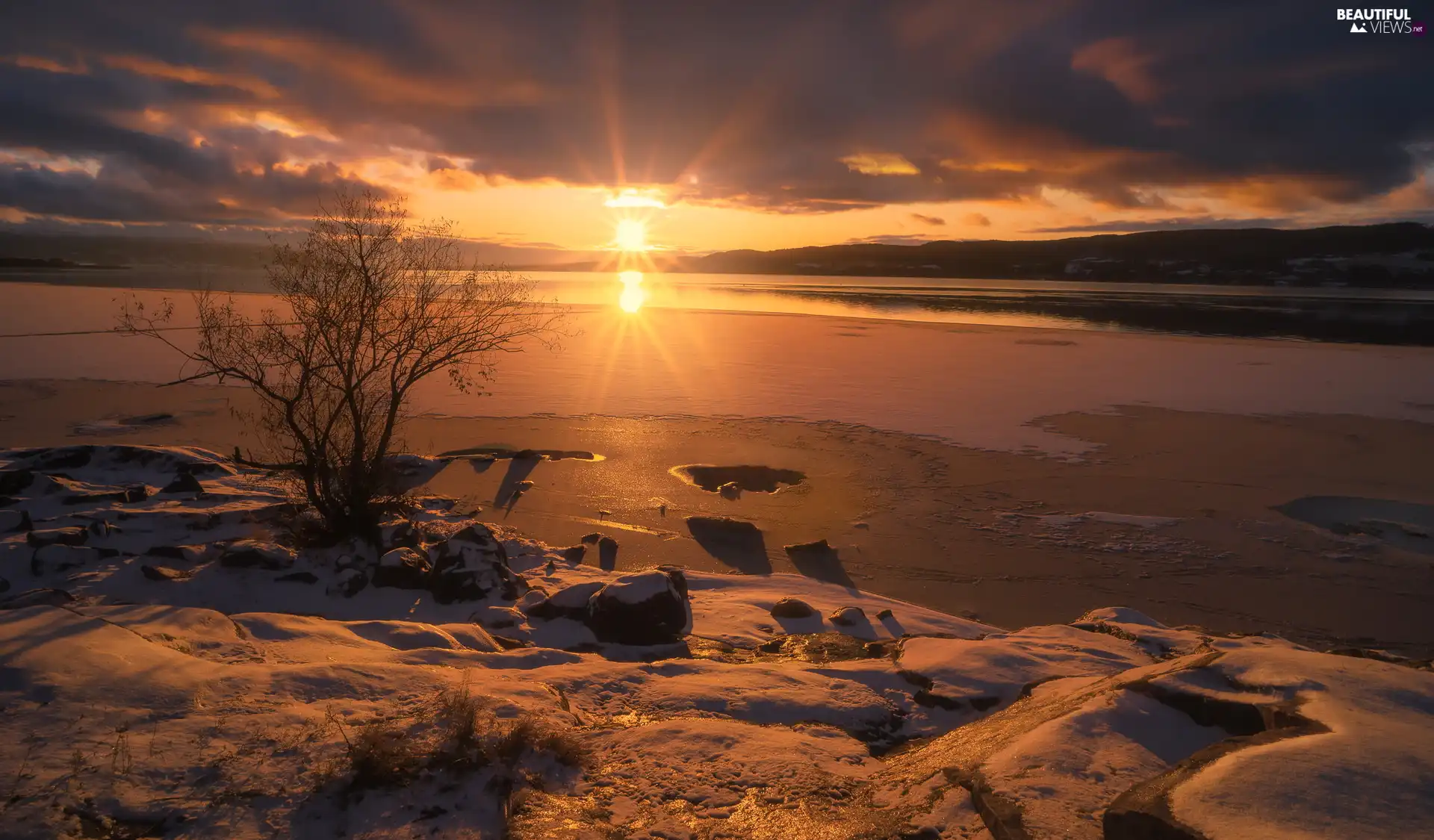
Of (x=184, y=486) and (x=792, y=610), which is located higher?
(x=184, y=486)

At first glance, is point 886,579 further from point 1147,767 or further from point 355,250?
point 355,250

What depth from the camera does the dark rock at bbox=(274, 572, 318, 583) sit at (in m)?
9.70

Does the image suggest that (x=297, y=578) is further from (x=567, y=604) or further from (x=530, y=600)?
(x=567, y=604)

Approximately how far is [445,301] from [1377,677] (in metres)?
11.9

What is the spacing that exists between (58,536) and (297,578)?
2869 millimetres

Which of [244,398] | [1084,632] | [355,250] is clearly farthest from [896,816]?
[244,398]

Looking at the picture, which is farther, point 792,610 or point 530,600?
point 792,610

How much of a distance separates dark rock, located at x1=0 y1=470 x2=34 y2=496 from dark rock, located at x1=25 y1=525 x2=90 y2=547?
255 cm

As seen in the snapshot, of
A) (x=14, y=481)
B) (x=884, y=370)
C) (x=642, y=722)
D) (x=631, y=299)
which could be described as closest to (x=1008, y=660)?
(x=642, y=722)

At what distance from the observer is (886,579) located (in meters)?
11.4

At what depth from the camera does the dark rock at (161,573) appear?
913cm

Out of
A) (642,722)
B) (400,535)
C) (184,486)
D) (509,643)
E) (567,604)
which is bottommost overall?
(509,643)

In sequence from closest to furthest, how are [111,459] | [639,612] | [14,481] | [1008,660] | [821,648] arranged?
[1008,660] → [821,648] → [639,612] → [14,481] → [111,459]

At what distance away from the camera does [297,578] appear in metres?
9.77
